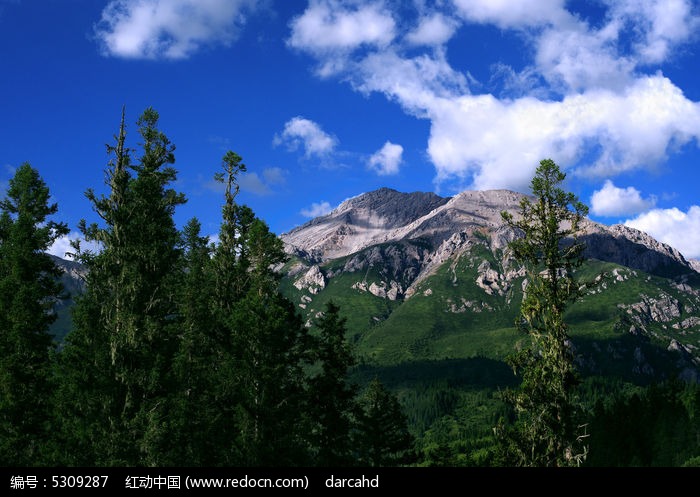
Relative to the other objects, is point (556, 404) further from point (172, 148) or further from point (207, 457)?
point (172, 148)

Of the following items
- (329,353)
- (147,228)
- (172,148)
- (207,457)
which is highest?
(172,148)

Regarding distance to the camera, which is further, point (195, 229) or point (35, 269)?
point (195, 229)

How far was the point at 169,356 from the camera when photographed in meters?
31.8

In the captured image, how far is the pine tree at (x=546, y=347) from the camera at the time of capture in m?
23.1

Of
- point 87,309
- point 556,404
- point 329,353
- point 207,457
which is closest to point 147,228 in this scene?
point 87,309

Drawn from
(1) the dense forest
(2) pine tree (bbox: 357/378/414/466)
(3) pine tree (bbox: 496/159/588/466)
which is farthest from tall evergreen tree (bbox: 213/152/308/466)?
(2) pine tree (bbox: 357/378/414/466)

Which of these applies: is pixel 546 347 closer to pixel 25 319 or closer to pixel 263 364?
pixel 263 364

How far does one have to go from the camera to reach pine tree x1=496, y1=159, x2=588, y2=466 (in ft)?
75.9

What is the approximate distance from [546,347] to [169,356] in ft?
69.6

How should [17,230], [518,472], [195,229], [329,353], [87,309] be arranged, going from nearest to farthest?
[518,472]
[87,309]
[17,230]
[329,353]
[195,229]

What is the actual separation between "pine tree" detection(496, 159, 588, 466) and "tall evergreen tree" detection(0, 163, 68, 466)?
1011 inches

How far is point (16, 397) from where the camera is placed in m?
33.4

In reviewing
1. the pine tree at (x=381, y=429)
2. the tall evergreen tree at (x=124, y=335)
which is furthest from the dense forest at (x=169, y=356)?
the pine tree at (x=381, y=429)

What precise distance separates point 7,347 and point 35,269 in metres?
5.53
